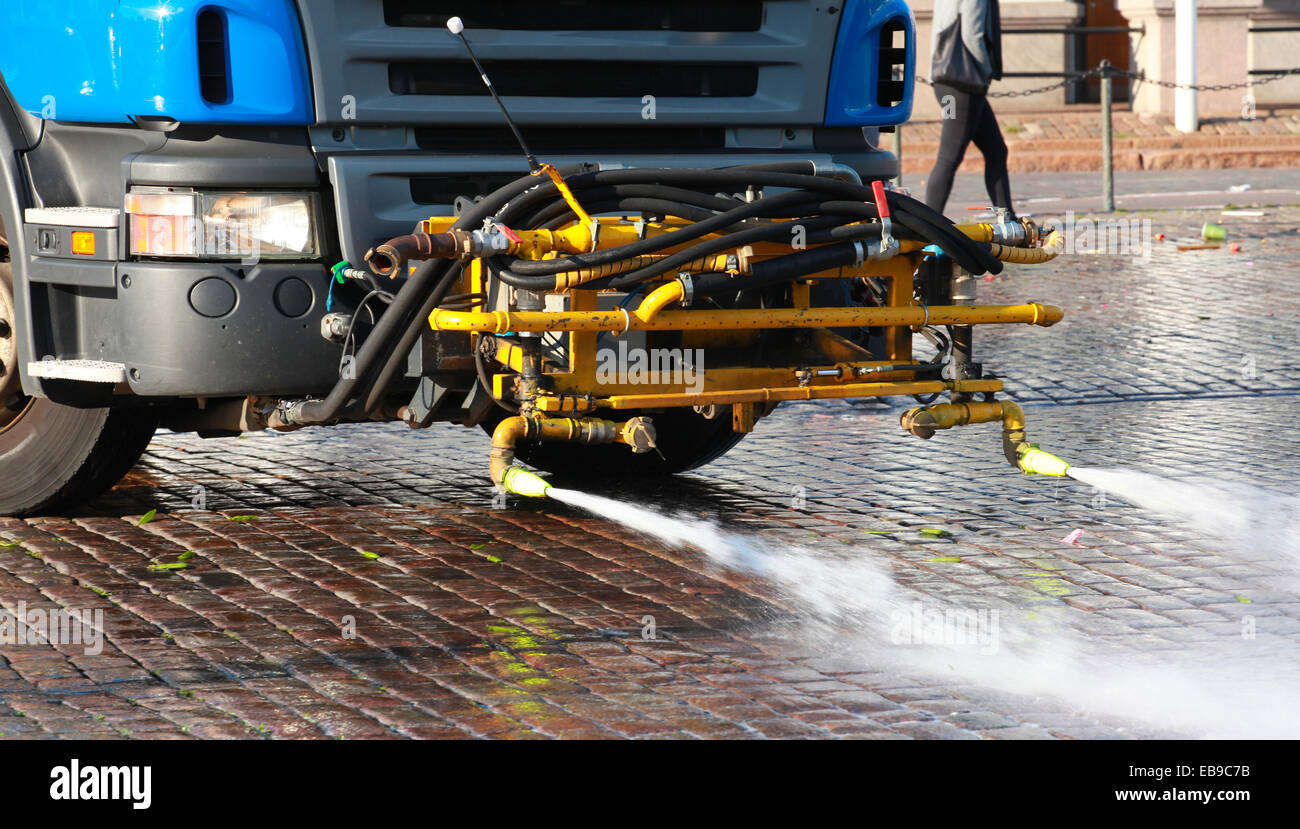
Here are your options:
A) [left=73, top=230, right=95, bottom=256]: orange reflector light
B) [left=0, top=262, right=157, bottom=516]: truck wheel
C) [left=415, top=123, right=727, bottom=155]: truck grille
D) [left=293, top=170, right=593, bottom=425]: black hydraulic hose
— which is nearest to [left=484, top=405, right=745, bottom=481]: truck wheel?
[left=415, top=123, right=727, bottom=155]: truck grille

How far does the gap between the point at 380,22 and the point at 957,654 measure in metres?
2.55

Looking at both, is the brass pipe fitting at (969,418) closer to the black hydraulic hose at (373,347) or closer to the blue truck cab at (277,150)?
the blue truck cab at (277,150)

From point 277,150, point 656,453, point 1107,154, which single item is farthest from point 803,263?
point 1107,154

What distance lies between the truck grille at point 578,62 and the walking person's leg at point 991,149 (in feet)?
22.4

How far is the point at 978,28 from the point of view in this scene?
13516mm

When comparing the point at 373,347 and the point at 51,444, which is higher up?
the point at 373,347

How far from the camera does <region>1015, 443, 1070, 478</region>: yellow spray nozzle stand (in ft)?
21.1

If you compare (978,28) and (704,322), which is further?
(978,28)

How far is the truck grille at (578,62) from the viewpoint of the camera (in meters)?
6.23

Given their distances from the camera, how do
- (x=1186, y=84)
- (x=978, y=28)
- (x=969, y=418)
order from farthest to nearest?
(x=1186, y=84), (x=978, y=28), (x=969, y=418)

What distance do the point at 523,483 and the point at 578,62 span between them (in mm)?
1415

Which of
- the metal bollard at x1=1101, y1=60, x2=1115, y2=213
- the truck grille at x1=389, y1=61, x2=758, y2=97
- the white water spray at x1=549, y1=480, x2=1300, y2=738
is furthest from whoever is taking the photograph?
the metal bollard at x1=1101, y1=60, x2=1115, y2=213

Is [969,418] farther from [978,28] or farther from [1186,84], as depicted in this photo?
[1186,84]

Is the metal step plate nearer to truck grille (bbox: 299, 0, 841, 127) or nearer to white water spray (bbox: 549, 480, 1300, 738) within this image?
truck grille (bbox: 299, 0, 841, 127)
